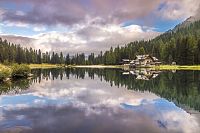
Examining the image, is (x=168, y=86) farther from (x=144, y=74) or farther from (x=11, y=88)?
(x=144, y=74)

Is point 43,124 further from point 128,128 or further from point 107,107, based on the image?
point 107,107

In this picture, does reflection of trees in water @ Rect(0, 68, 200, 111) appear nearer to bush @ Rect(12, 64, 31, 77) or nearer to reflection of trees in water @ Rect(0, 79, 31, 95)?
reflection of trees in water @ Rect(0, 79, 31, 95)

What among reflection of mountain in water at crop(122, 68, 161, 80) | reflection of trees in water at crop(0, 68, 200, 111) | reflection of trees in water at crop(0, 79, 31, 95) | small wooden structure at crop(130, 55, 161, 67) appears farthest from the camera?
small wooden structure at crop(130, 55, 161, 67)

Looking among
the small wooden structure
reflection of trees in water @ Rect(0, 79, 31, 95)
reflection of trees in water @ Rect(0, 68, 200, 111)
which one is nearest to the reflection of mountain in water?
reflection of trees in water @ Rect(0, 68, 200, 111)

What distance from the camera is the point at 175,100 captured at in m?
37.9

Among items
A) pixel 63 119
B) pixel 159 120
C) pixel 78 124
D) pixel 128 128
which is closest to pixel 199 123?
pixel 159 120

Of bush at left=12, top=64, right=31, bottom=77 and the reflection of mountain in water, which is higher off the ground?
bush at left=12, top=64, right=31, bottom=77

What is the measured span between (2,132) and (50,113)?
27.0 ft

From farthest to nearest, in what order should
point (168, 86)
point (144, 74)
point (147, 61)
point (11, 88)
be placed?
point (147, 61), point (144, 74), point (168, 86), point (11, 88)

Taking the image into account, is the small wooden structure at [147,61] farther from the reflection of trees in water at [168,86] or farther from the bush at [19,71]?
the bush at [19,71]

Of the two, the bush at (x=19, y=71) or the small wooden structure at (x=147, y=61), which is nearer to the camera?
Answer: the bush at (x=19, y=71)

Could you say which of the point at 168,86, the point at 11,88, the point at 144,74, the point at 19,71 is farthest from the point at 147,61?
the point at 11,88

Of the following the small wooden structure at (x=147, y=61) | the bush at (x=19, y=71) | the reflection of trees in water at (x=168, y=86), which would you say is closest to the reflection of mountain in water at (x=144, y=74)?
the reflection of trees in water at (x=168, y=86)

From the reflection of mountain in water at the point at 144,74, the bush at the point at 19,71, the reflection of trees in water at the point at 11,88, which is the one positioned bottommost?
the reflection of mountain in water at the point at 144,74
